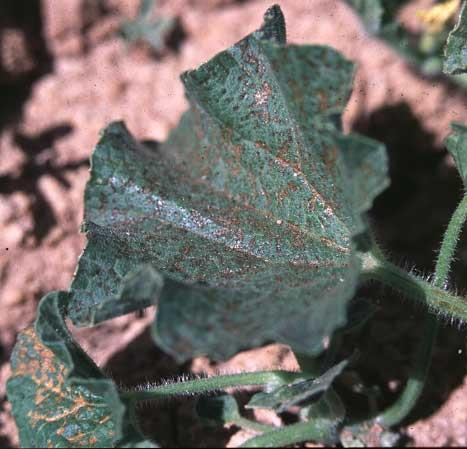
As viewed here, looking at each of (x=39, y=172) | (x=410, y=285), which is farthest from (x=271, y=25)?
(x=39, y=172)

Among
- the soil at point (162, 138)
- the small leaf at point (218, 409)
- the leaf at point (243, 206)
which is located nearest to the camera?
the leaf at point (243, 206)

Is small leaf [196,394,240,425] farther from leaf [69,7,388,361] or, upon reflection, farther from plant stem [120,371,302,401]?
leaf [69,7,388,361]

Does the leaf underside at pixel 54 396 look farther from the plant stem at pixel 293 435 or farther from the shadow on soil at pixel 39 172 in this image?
the shadow on soil at pixel 39 172

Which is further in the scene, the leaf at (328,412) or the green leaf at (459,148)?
the leaf at (328,412)

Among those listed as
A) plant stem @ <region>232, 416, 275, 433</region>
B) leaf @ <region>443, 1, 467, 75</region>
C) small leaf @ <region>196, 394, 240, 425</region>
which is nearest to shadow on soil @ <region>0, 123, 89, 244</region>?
small leaf @ <region>196, 394, 240, 425</region>

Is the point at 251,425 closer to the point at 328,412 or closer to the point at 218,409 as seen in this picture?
the point at 218,409

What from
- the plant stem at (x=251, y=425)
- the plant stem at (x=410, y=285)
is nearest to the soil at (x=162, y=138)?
the plant stem at (x=251, y=425)
